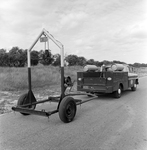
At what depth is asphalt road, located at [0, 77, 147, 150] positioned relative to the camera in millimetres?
3381

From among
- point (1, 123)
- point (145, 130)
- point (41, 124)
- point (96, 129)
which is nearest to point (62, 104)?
point (41, 124)

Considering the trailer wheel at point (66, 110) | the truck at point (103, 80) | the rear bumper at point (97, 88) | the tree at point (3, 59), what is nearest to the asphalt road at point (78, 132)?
the trailer wheel at point (66, 110)

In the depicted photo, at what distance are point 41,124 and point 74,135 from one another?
1.20 meters

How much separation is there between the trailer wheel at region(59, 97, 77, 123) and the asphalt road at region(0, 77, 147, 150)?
0.17 meters

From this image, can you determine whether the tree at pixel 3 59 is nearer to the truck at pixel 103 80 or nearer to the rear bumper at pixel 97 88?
the truck at pixel 103 80

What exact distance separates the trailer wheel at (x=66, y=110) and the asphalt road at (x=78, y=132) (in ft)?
0.54

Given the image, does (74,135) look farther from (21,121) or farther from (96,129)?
(21,121)

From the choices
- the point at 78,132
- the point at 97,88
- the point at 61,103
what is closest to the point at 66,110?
the point at 61,103

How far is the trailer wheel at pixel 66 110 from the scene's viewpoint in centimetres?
→ 453

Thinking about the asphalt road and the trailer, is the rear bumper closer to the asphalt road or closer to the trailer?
the asphalt road

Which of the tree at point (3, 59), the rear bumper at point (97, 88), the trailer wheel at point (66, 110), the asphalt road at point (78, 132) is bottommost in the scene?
the asphalt road at point (78, 132)

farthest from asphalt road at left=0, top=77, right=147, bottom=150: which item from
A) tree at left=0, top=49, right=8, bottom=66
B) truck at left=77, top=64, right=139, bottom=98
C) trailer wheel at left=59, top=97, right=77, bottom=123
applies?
tree at left=0, top=49, right=8, bottom=66

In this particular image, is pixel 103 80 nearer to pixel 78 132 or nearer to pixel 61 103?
pixel 61 103

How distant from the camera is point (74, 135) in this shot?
3.87 m
